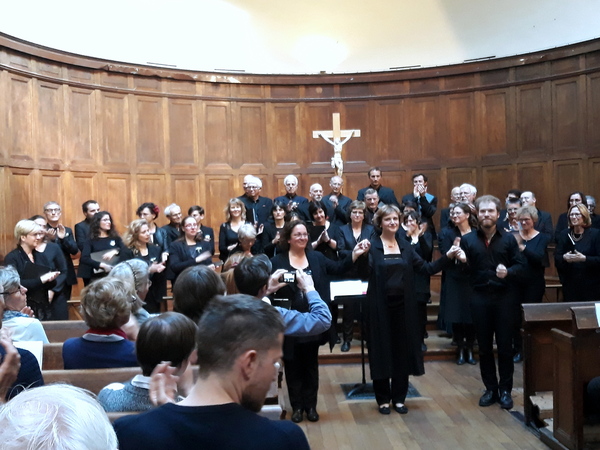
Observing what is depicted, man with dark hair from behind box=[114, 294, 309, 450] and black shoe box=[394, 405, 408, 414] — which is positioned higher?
man with dark hair from behind box=[114, 294, 309, 450]

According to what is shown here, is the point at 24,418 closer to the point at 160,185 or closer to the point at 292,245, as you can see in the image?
the point at 292,245

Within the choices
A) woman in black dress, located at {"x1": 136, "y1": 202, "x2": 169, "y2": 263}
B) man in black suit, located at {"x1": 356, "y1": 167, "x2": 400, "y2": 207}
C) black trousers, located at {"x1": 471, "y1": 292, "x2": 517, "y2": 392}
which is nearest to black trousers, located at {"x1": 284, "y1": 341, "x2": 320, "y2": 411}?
black trousers, located at {"x1": 471, "y1": 292, "x2": 517, "y2": 392}

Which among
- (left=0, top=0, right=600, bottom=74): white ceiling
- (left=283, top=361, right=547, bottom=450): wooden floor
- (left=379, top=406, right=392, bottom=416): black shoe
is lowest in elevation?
(left=283, top=361, right=547, bottom=450): wooden floor

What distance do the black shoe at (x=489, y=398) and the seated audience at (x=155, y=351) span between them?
3311 millimetres

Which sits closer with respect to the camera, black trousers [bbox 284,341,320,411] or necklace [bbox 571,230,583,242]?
black trousers [bbox 284,341,320,411]

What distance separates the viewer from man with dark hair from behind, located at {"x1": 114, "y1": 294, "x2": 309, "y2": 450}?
4.12 feet

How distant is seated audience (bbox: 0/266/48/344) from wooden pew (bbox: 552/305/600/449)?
9.99ft

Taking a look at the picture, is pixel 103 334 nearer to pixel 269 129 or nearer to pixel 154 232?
pixel 154 232

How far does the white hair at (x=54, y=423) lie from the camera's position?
0.88 m

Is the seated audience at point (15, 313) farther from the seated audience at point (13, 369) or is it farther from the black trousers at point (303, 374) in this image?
the black trousers at point (303, 374)

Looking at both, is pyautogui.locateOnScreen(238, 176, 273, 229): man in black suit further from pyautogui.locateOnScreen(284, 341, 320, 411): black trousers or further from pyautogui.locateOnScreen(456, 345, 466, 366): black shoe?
pyautogui.locateOnScreen(284, 341, 320, 411): black trousers

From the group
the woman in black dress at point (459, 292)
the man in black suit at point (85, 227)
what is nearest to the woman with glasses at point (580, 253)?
the woman in black dress at point (459, 292)

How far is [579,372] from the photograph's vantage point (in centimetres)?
358

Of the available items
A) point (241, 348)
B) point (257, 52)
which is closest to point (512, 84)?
point (257, 52)
